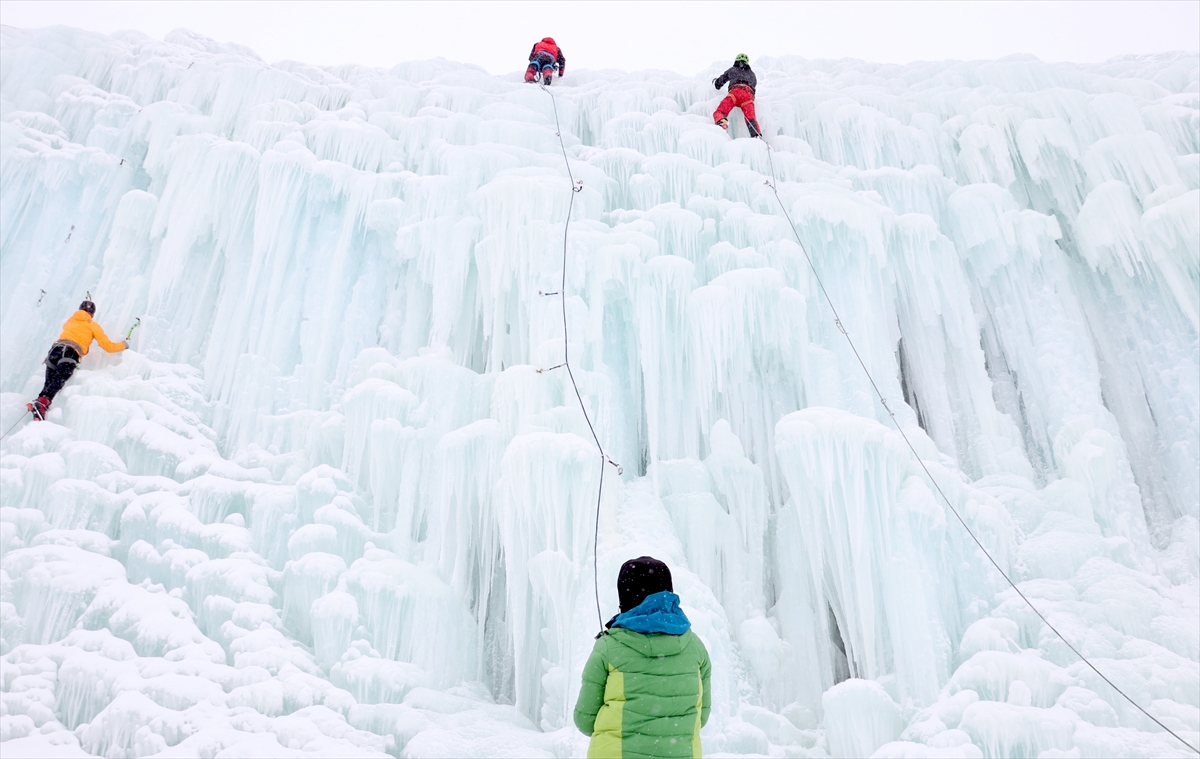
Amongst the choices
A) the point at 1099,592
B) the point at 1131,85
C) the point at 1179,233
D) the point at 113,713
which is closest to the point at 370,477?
the point at 113,713

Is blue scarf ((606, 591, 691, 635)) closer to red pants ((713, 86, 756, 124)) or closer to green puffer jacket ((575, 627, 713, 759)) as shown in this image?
green puffer jacket ((575, 627, 713, 759))

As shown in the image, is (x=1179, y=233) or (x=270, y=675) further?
(x=1179, y=233)

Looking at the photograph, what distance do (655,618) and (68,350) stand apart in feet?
18.1

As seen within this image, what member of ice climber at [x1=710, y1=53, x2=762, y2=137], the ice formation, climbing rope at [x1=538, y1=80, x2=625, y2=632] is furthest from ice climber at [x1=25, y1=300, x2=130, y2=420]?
ice climber at [x1=710, y1=53, x2=762, y2=137]

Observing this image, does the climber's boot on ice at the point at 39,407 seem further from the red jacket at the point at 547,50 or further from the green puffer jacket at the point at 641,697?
the red jacket at the point at 547,50

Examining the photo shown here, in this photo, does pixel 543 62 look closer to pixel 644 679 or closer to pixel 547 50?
pixel 547 50

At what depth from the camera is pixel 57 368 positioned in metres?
5.59

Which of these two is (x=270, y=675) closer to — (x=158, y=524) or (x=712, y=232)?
(x=158, y=524)

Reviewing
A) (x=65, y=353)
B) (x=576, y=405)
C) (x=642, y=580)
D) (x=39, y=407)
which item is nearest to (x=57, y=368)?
(x=65, y=353)

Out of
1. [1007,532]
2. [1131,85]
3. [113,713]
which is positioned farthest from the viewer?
[1131,85]

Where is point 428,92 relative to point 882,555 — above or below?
above

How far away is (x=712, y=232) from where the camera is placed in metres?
6.50

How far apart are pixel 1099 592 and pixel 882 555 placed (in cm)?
142

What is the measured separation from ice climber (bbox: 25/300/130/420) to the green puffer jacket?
520 cm
